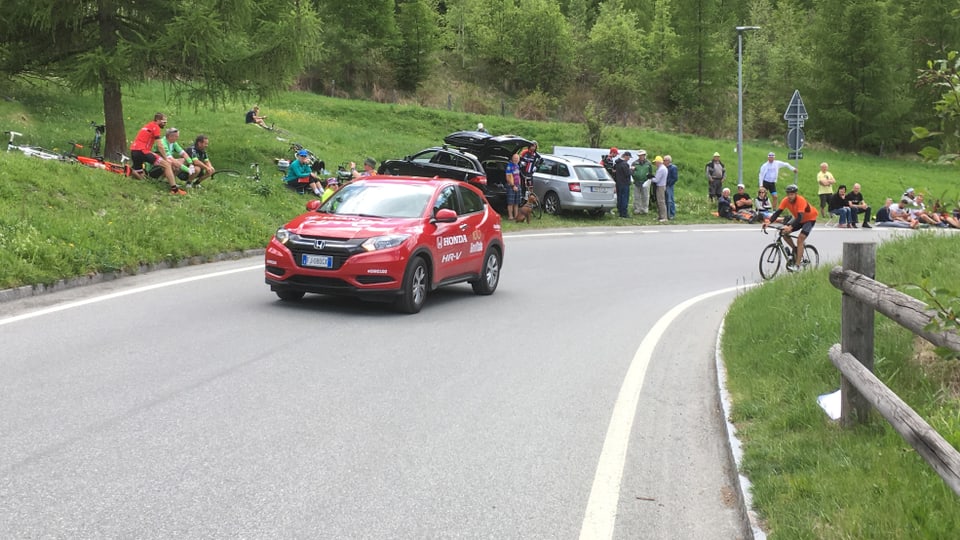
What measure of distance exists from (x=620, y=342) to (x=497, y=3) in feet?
231

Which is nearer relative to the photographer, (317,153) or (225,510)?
(225,510)

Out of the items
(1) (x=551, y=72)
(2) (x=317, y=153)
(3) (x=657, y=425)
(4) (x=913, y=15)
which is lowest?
(3) (x=657, y=425)

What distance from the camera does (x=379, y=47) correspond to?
61094 millimetres

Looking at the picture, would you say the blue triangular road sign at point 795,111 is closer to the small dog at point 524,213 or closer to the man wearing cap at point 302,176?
the small dog at point 524,213

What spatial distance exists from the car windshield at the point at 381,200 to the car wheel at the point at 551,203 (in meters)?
15.5

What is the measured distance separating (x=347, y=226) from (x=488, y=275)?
121 inches

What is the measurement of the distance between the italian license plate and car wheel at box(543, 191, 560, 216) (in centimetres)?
1742

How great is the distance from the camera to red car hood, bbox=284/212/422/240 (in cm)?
1077

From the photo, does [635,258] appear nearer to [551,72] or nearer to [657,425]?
[657,425]

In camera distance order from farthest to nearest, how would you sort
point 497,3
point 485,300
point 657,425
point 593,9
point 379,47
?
point 593,9, point 497,3, point 379,47, point 485,300, point 657,425

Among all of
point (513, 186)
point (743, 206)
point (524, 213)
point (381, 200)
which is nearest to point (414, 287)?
point (381, 200)

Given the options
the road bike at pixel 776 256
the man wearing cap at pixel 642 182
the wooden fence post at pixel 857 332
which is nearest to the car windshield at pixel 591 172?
the man wearing cap at pixel 642 182

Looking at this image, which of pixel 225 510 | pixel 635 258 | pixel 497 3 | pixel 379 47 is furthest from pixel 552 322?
pixel 497 3

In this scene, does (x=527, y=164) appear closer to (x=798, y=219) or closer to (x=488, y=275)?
(x=798, y=219)
